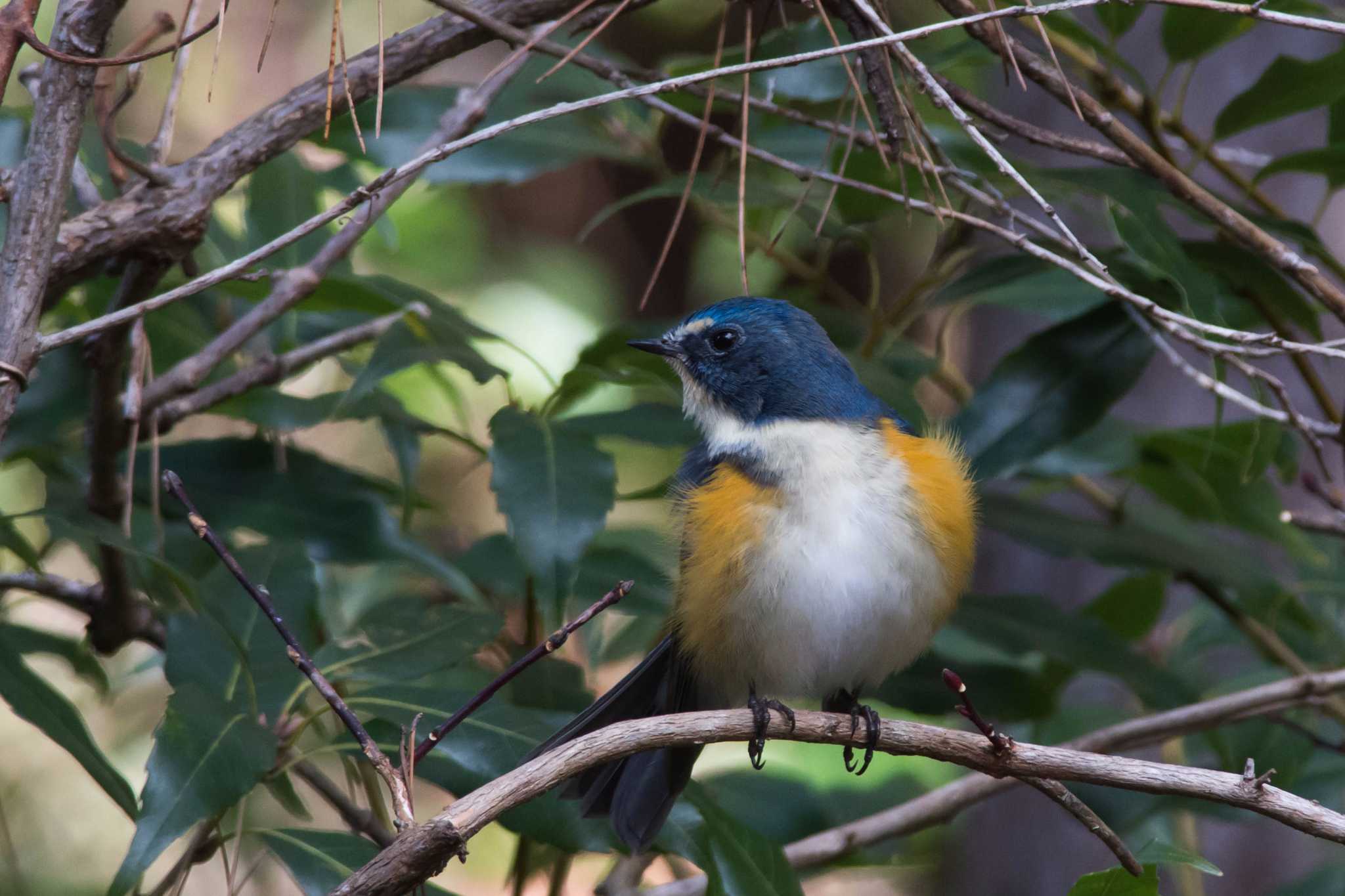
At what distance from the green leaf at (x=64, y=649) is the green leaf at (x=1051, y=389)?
2146 millimetres

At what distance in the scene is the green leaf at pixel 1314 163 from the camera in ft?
10.2

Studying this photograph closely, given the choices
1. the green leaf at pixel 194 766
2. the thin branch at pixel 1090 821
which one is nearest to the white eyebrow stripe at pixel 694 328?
the green leaf at pixel 194 766

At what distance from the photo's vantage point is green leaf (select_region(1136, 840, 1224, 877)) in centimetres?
190

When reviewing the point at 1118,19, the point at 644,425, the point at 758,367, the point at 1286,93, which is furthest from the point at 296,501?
the point at 1286,93

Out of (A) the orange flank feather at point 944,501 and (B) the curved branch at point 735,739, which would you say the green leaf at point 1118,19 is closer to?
(A) the orange flank feather at point 944,501

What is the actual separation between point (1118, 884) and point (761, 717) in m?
0.65

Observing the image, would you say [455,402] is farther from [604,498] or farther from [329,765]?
[329,765]

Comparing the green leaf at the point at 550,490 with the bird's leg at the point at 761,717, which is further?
the green leaf at the point at 550,490

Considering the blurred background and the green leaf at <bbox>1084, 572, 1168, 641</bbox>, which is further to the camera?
the green leaf at <bbox>1084, 572, 1168, 641</bbox>

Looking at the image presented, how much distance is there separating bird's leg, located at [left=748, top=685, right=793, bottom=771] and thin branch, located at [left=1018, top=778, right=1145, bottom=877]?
45 cm

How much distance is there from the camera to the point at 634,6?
276 centimetres

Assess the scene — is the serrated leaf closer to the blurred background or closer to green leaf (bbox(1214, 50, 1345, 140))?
the blurred background

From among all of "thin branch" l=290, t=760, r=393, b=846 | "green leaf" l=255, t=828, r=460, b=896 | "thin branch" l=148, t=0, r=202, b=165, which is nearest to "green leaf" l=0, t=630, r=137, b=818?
"green leaf" l=255, t=828, r=460, b=896

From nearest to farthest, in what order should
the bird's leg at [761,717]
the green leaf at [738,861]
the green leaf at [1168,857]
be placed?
1. the green leaf at [1168,857]
2. the bird's leg at [761,717]
3. the green leaf at [738,861]
